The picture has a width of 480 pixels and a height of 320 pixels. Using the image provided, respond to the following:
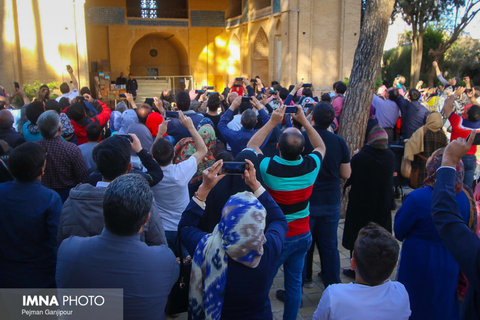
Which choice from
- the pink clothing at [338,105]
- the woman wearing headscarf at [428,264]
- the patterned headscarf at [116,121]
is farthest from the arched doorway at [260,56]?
the woman wearing headscarf at [428,264]

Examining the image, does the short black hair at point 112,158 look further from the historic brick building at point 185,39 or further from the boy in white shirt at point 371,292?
the historic brick building at point 185,39

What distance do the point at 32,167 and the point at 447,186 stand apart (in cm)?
244

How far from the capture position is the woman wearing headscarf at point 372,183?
405cm

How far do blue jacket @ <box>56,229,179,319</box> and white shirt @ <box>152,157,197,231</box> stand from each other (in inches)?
55.3

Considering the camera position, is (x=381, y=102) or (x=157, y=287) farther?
(x=381, y=102)

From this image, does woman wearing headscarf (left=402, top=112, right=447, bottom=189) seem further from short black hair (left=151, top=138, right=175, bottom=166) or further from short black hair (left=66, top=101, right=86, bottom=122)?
short black hair (left=66, top=101, right=86, bottom=122)

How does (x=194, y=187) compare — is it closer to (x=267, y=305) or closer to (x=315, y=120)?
(x=315, y=120)

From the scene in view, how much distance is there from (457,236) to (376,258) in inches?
14.9

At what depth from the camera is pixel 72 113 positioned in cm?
516

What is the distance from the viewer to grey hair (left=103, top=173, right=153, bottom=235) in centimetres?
194

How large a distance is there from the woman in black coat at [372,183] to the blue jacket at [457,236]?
1987mm

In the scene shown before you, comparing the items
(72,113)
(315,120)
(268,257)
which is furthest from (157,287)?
(72,113)

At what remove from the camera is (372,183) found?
4098 mm

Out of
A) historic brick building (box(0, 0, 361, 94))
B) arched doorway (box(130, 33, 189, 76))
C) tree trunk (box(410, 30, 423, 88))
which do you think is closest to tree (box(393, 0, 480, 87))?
tree trunk (box(410, 30, 423, 88))
